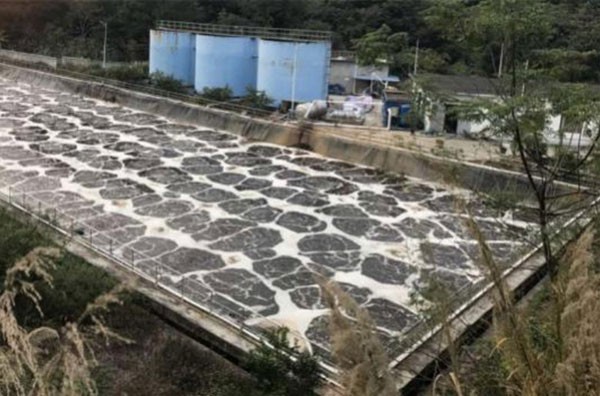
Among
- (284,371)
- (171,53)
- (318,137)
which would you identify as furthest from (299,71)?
(284,371)

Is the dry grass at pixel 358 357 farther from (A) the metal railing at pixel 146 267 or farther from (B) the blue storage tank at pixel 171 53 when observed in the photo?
(B) the blue storage tank at pixel 171 53

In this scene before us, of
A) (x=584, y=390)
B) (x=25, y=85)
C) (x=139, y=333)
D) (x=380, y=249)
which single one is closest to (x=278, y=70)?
(x=25, y=85)

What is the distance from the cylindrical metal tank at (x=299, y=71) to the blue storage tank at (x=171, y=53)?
17.3ft

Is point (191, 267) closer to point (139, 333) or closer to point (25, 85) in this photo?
point (139, 333)

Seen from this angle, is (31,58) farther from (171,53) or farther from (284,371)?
(284,371)

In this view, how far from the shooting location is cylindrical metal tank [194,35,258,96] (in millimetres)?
24922

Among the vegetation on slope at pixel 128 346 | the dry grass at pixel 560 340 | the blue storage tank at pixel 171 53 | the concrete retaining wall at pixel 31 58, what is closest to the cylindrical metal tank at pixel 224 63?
the blue storage tank at pixel 171 53

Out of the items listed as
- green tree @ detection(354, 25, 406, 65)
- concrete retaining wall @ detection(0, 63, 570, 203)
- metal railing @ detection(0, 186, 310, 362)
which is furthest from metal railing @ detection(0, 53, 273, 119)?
green tree @ detection(354, 25, 406, 65)

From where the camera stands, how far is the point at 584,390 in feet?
6.86

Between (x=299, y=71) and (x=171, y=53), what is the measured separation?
6.82 metres

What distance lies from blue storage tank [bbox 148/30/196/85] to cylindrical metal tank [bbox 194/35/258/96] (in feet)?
5.47

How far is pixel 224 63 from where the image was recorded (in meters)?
25.0

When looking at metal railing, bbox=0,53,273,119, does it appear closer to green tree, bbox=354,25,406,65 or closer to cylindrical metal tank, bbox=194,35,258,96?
cylindrical metal tank, bbox=194,35,258,96

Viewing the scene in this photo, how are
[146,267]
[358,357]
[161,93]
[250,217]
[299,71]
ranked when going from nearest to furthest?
1. [358,357]
2. [146,267]
3. [250,217]
4. [161,93]
5. [299,71]
